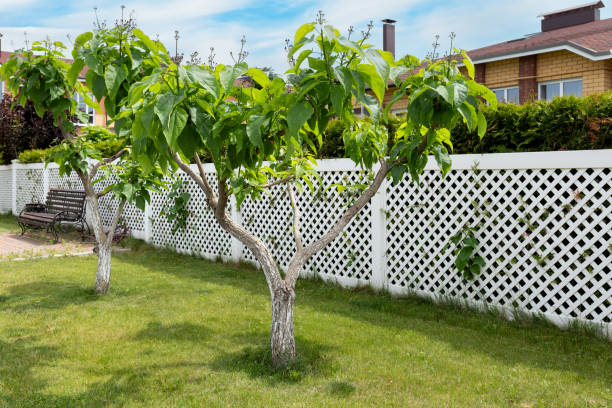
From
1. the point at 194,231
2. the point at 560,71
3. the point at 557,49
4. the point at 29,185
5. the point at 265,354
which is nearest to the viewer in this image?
the point at 265,354

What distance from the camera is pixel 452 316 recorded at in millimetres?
4953

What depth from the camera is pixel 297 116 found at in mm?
2441

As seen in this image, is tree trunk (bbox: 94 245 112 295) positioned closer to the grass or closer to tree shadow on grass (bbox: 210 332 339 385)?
tree shadow on grass (bbox: 210 332 339 385)

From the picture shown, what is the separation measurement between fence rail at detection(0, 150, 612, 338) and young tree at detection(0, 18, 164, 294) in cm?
231

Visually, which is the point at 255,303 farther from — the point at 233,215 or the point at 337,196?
the point at 233,215

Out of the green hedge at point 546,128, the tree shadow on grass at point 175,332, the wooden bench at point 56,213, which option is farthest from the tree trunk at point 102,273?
the wooden bench at point 56,213

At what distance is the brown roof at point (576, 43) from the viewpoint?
11.1 m

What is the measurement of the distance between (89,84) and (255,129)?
1.43 m

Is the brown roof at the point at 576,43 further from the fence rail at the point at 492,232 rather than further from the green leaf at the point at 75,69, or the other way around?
the green leaf at the point at 75,69

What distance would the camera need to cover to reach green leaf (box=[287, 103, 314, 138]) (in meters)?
2.40

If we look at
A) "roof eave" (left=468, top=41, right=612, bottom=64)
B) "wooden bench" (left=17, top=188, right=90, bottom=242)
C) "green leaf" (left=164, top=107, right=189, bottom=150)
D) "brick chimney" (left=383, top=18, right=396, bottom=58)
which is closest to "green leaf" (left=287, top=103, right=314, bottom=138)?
"green leaf" (left=164, top=107, right=189, bottom=150)

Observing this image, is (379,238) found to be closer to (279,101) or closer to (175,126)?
(279,101)

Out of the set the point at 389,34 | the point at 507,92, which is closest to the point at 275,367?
the point at 507,92

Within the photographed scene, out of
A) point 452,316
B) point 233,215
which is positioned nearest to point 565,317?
point 452,316
